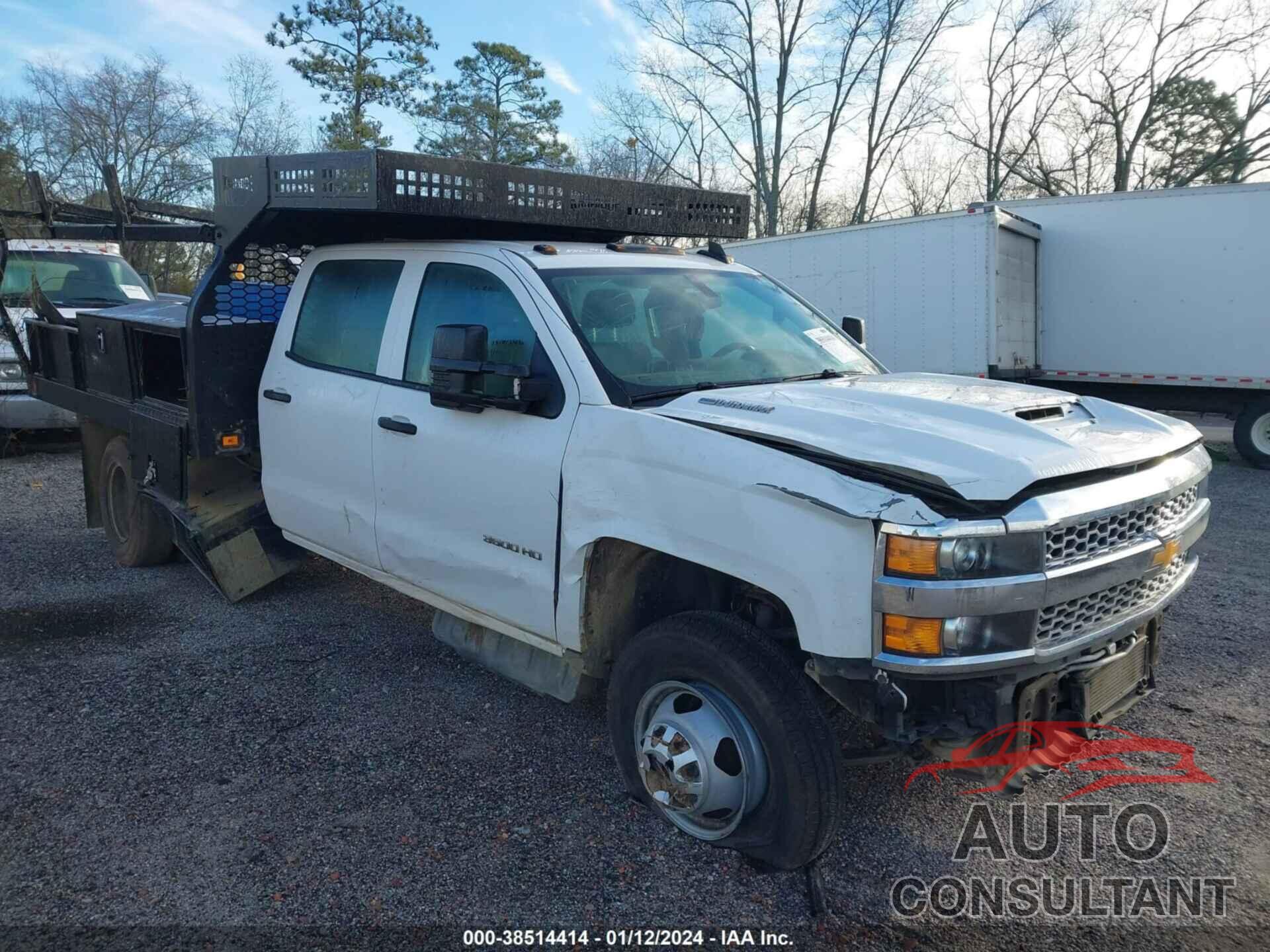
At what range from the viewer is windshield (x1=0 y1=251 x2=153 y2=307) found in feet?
36.1

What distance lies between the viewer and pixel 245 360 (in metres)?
5.31

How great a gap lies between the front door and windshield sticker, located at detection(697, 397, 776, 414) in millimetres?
491

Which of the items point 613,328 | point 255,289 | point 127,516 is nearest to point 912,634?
point 613,328

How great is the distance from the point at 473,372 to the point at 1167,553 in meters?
2.46

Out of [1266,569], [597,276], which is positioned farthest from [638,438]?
[1266,569]

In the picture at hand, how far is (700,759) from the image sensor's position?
10.3ft

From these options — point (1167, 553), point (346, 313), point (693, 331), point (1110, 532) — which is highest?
point (346, 313)

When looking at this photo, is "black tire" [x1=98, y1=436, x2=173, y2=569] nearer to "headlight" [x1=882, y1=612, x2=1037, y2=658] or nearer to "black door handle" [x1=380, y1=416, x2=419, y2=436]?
"black door handle" [x1=380, y1=416, x2=419, y2=436]

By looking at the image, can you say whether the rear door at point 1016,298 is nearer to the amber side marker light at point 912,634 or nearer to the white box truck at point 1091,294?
the white box truck at point 1091,294

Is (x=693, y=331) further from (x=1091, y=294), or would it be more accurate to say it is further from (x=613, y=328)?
(x=1091, y=294)

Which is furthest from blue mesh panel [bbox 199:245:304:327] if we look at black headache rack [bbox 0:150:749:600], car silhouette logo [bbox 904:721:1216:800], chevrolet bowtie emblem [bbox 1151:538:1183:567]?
chevrolet bowtie emblem [bbox 1151:538:1183:567]

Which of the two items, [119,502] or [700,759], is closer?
[700,759]

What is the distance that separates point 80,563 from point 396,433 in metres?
3.90

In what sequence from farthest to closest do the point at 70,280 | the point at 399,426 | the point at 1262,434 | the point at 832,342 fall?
the point at 1262,434 < the point at 70,280 < the point at 832,342 < the point at 399,426
